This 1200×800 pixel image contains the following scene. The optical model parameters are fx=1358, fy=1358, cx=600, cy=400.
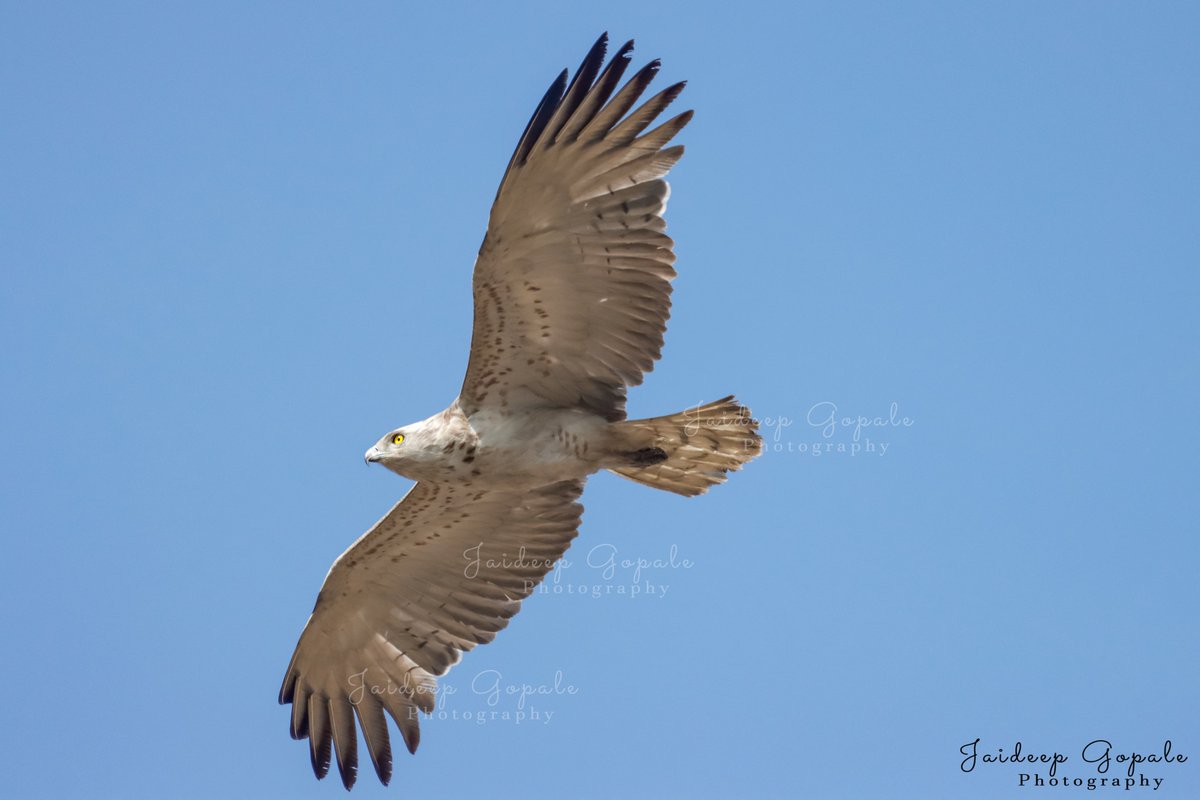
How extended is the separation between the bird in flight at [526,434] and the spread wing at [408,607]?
12 millimetres

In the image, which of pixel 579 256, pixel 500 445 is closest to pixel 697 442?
pixel 500 445

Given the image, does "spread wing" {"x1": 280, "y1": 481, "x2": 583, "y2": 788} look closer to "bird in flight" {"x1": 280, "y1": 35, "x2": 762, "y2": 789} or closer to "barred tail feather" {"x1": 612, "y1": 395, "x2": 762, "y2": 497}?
"bird in flight" {"x1": 280, "y1": 35, "x2": 762, "y2": 789}

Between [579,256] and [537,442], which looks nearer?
[579,256]

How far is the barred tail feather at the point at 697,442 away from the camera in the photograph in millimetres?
8969

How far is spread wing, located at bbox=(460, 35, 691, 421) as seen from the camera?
8156 mm

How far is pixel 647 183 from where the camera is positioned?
832cm

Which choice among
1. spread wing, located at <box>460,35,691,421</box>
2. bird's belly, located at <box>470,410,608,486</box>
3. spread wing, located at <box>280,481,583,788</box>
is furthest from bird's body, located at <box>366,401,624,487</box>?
spread wing, located at <box>280,481,583,788</box>

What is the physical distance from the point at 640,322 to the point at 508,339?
89 cm

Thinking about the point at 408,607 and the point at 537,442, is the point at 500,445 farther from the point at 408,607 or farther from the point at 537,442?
the point at 408,607

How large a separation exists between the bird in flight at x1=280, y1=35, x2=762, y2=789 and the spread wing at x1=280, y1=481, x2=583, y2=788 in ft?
0.04

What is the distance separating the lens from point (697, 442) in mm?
9031

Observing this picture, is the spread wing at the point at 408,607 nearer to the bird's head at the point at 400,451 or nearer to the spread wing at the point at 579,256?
the bird's head at the point at 400,451

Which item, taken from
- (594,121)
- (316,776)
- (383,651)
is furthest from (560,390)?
(316,776)

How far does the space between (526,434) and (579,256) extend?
1339 mm
